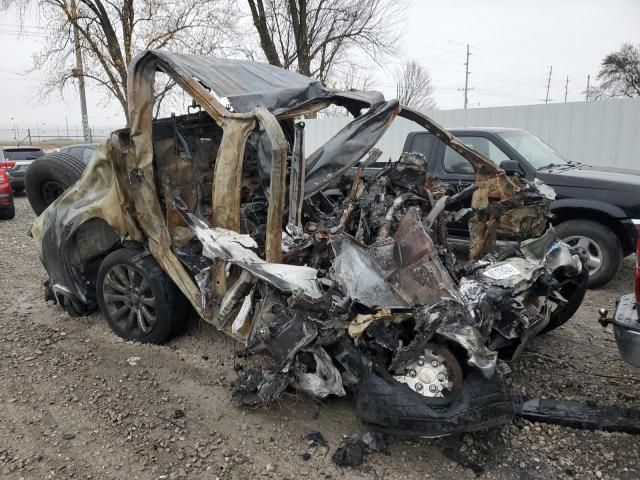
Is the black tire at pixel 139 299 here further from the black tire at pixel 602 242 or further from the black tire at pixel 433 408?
the black tire at pixel 602 242

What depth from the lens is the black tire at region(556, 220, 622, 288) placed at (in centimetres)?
554

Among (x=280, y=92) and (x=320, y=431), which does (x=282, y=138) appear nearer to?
(x=280, y=92)

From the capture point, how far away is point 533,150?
20.6 ft

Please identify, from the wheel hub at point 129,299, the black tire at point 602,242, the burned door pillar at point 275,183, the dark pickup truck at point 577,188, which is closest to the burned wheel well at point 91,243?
the wheel hub at point 129,299

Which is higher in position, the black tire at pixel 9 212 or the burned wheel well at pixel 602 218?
the burned wheel well at pixel 602 218

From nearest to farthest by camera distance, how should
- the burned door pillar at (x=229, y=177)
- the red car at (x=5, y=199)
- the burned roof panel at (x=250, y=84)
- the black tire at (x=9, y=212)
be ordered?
the burned door pillar at (x=229, y=177)
the burned roof panel at (x=250, y=84)
the red car at (x=5, y=199)
the black tire at (x=9, y=212)

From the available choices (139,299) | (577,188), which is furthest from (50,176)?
(577,188)

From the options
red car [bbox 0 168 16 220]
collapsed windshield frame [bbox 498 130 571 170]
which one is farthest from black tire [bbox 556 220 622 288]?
red car [bbox 0 168 16 220]

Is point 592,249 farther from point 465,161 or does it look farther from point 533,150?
point 465,161

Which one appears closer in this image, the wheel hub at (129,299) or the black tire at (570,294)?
the black tire at (570,294)

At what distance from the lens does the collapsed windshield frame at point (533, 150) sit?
6.08 metres

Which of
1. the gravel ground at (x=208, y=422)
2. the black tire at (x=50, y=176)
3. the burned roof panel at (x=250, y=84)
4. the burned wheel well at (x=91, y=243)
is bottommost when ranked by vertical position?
the gravel ground at (x=208, y=422)

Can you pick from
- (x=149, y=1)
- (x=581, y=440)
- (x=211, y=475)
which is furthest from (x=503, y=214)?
(x=149, y=1)

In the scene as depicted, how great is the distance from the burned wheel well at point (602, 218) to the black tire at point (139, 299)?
4342 millimetres
